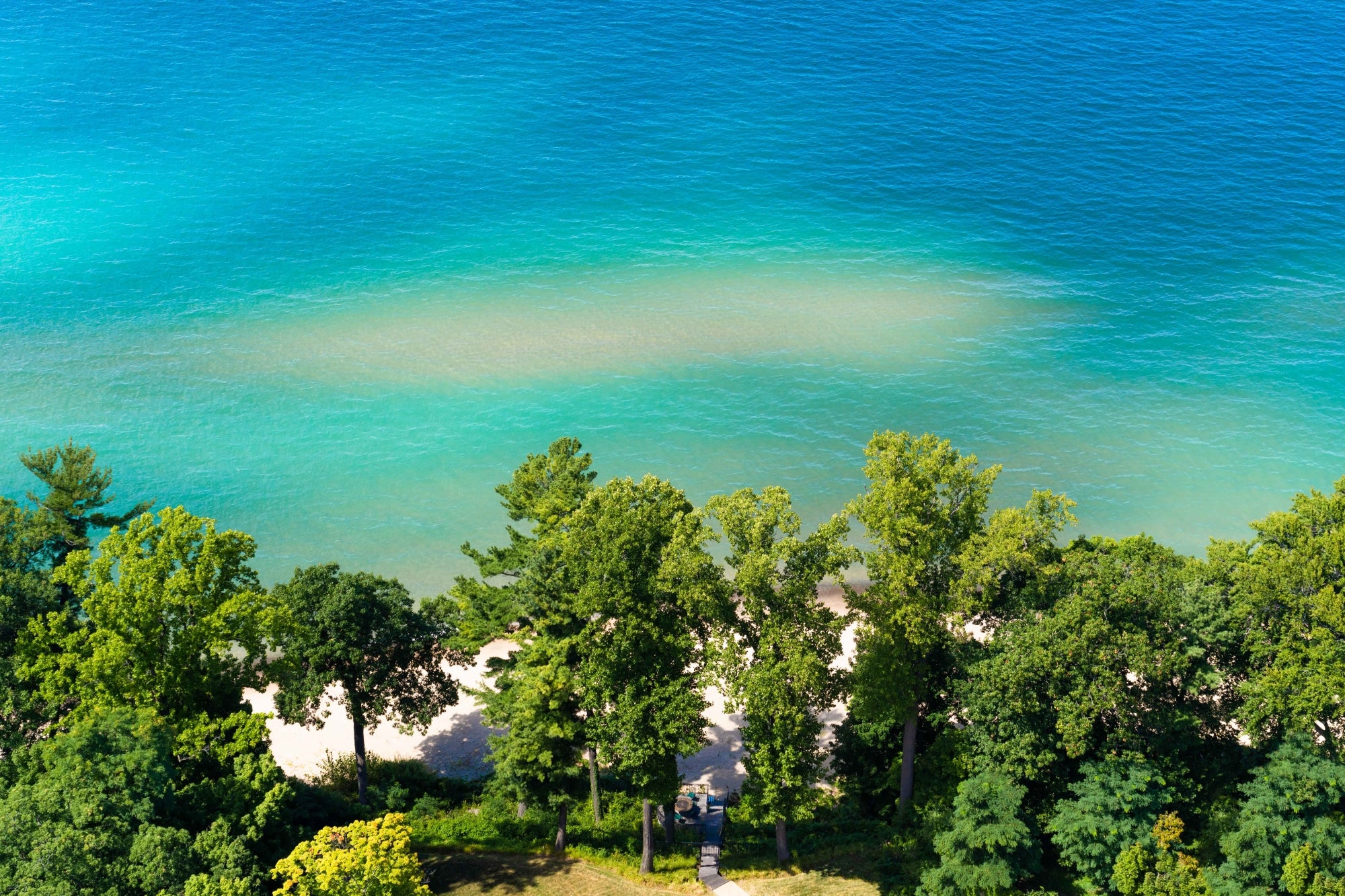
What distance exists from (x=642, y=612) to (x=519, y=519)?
8588mm

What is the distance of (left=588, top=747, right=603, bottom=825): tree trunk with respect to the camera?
162 ft

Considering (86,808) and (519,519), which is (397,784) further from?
(86,808)

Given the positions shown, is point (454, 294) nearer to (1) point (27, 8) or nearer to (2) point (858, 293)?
(2) point (858, 293)

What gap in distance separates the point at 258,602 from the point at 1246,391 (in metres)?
73.6

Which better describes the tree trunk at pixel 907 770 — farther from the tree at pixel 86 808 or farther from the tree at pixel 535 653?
the tree at pixel 86 808

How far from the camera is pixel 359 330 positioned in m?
94.6

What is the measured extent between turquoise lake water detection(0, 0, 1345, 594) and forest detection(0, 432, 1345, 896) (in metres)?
26.6

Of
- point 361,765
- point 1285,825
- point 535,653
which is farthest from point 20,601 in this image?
point 1285,825

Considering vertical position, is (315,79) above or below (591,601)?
above

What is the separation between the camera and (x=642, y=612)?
143 feet

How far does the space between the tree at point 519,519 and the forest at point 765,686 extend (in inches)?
7.3

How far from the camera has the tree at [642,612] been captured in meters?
42.9

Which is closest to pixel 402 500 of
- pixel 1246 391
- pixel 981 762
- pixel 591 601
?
pixel 591 601

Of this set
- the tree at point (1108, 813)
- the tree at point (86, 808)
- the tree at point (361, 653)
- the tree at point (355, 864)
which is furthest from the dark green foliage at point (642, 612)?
the tree at point (86, 808)
